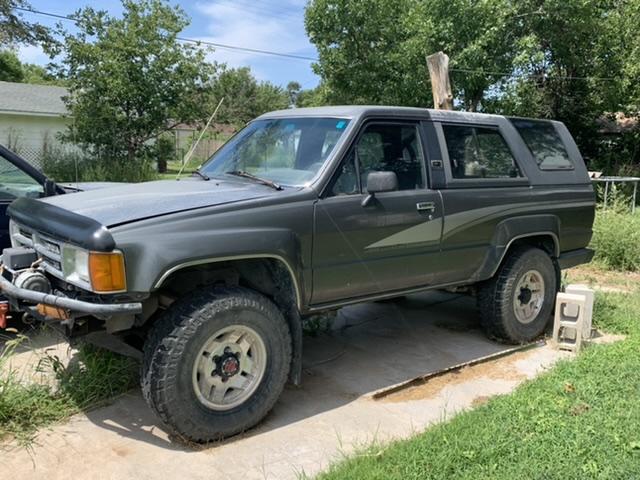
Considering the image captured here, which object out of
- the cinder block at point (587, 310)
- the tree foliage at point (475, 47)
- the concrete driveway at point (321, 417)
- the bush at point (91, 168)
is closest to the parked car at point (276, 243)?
the concrete driveway at point (321, 417)

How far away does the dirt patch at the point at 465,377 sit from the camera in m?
4.26

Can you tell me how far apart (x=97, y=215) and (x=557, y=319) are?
4112 mm

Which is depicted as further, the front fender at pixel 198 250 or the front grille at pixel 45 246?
the front grille at pixel 45 246

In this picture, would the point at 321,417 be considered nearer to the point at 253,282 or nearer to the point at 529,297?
the point at 253,282

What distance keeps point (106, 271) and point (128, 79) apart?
14.3 m

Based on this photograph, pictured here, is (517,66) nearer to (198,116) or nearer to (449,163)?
(198,116)

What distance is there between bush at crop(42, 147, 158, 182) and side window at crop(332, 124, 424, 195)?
468 inches

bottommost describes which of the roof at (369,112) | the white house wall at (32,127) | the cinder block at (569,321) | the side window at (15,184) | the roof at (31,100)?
the cinder block at (569,321)

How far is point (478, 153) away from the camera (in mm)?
5039

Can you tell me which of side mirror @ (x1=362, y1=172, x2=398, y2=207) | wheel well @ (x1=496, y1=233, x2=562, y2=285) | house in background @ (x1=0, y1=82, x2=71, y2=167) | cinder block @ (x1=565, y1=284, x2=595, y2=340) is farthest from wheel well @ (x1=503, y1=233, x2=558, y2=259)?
house in background @ (x1=0, y1=82, x2=71, y2=167)

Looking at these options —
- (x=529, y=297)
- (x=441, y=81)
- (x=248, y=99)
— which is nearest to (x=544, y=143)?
(x=529, y=297)

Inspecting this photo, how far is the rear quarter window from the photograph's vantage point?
5.49 metres

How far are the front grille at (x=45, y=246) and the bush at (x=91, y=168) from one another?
11406 mm

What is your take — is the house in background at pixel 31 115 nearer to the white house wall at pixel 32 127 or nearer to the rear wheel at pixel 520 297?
the white house wall at pixel 32 127
